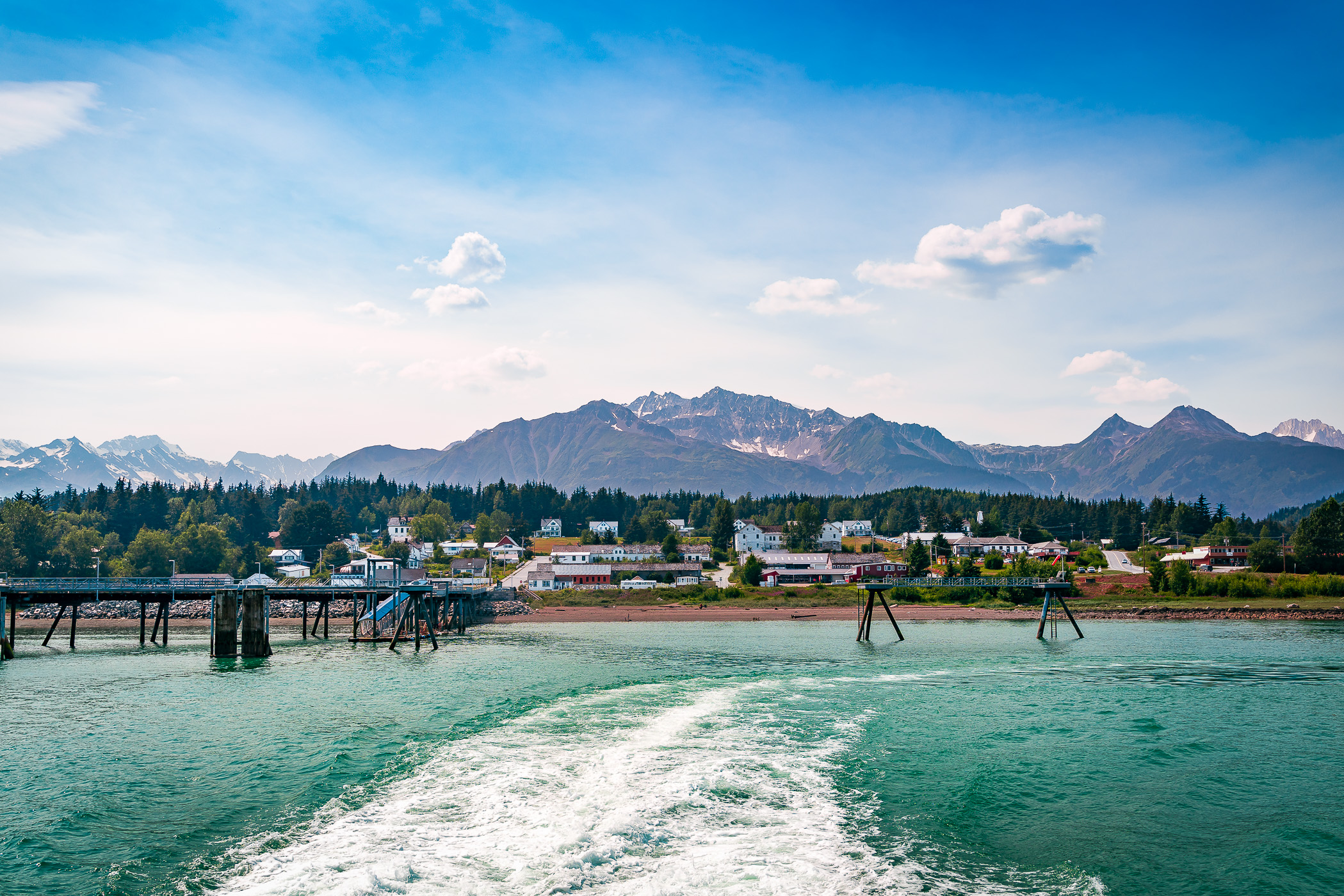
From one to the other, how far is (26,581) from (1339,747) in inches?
4071

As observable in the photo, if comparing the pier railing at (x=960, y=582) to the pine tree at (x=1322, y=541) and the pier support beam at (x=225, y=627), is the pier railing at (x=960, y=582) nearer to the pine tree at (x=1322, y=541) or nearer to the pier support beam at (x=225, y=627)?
the pier support beam at (x=225, y=627)

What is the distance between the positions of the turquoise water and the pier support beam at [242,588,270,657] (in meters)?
12.1

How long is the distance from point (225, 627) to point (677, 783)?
54.8 m

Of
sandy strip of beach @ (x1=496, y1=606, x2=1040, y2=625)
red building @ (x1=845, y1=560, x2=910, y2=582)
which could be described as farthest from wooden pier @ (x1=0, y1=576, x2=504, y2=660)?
red building @ (x1=845, y1=560, x2=910, y2=582)

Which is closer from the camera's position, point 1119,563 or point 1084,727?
point 1084,727

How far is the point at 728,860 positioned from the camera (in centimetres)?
1831

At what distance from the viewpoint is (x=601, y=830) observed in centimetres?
1998

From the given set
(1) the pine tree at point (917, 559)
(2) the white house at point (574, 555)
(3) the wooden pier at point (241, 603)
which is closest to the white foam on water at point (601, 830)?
(3) the wooden pier at point (241, 603)

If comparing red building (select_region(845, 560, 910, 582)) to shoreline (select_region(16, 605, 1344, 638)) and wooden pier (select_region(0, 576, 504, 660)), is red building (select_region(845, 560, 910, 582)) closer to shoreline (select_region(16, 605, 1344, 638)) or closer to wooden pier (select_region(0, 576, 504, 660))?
shoreline (select_region(16, 605, 1344, 638))

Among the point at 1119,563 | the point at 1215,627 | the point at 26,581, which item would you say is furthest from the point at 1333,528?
the point at 26,581

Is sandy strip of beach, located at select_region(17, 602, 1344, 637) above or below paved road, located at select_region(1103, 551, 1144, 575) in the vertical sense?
below

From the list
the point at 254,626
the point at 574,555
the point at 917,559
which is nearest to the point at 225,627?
the point at 254,626

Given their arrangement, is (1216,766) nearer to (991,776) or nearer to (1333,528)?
(991,776)

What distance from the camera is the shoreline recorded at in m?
102
